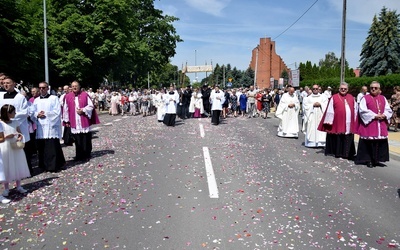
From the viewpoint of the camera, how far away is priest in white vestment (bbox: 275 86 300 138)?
15.0 m

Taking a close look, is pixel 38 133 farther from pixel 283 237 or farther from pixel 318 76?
pixel 318 76

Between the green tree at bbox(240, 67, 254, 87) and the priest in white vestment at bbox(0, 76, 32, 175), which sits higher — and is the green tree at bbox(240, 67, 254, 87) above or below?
above

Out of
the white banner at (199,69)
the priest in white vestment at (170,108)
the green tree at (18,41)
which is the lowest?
the priest in white vestment at (170,108)

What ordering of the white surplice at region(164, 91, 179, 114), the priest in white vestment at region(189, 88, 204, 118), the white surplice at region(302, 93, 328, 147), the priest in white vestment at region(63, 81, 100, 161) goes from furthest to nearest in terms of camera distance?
1. the priest in white vestment at region(189, 88, 204, 118)
2. the white surplice at region(164, 91, 179, 114)
3. the white surplice at region(302, 93, 328, 147)
4. the priest in white vestment at region(63, 81, 100, 161)

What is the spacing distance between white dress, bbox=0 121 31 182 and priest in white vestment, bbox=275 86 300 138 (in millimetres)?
10351

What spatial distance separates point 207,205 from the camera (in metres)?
6.04

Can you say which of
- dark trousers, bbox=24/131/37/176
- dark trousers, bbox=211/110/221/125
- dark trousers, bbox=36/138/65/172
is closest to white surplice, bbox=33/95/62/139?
dark trousers, bbox=36/138/65/172

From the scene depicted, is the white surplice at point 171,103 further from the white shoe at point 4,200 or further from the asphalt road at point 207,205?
the white shoe at point 4,200

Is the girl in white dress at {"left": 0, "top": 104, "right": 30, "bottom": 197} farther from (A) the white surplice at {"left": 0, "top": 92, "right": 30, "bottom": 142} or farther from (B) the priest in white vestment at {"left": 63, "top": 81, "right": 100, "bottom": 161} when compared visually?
(B) the priest in white vestment at {"left": 63, "top": 81, "right": 100, "bottom": 161}

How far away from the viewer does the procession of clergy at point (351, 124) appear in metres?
9.34

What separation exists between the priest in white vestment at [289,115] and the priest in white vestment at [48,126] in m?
9.00

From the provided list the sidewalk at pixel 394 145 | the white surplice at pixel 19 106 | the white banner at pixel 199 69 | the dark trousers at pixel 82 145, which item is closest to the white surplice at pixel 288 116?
the sidewalk at pixel 394 145

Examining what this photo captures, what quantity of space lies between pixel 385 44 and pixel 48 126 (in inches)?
2185

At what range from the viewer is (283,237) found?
15.9 feet
